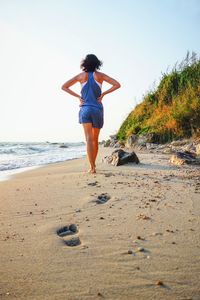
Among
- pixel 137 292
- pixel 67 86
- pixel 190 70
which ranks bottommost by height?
pixel 137 292

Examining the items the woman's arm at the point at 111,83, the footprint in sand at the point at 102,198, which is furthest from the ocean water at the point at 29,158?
the footprint in sand at the point at 102,198

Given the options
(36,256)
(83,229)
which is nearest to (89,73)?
(83,229)

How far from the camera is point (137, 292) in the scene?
1.64 metres

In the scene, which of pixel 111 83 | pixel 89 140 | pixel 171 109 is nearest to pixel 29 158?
pixel 171 109

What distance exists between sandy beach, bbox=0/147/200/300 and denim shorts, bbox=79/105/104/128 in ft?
5.57

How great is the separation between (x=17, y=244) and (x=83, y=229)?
19.8 inches

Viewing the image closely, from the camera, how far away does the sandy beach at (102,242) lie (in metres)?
1.69

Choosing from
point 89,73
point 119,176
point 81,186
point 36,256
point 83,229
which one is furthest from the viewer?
point 89,73

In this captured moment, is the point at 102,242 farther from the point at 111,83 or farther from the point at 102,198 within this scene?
the point at 111,83

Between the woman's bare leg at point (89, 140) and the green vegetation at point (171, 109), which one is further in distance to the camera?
the green vegetation at point (171, 109)

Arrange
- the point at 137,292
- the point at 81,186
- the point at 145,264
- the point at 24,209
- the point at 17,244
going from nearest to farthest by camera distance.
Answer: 1. the point at 137,292
2. the point at 145,264
3. the point at 17,244
4. the point at 24,209
5. the point at 81,186

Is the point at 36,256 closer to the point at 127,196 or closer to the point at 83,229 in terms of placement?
the point at 83,229

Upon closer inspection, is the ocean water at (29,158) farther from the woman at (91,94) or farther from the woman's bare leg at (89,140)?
the woman at (91,94)

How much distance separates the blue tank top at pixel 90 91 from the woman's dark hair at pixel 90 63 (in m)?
0.08
